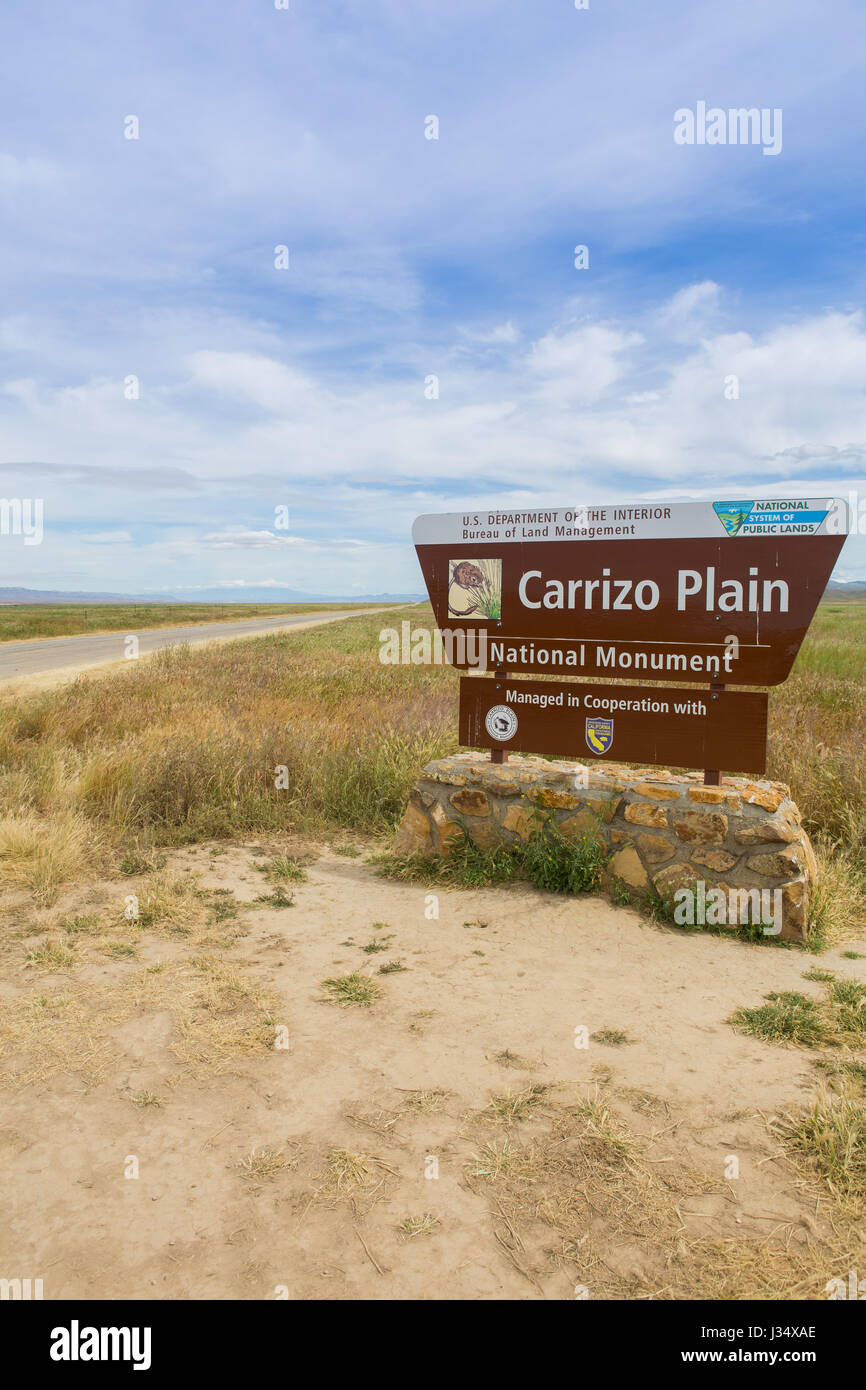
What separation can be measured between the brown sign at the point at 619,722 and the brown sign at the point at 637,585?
14cm

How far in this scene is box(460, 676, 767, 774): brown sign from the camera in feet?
17.8

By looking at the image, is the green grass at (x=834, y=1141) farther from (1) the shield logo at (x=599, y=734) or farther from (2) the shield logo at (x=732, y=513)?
(2) the shield logo at (x=732, y=513)

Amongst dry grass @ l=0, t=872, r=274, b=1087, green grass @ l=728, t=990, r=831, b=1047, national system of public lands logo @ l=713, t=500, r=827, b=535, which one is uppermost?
national system of public lands logo @ l=713, t=500, r=827, b=535

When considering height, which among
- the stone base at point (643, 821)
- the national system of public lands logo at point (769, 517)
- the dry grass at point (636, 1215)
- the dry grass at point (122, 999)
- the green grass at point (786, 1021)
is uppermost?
the national system of public lands logo at point (769, 517)

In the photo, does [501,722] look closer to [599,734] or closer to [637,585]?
[599,734]

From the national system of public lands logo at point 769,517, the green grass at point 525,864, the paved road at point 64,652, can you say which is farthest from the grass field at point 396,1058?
the paved road at point 64,652

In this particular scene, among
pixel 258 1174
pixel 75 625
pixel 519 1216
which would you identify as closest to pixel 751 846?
pixel 519 1216

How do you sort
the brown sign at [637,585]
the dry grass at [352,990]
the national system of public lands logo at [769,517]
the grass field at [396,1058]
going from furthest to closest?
the brown sign at [637,585], the national system of public lands logo at [769,517], the dry grass at [352,990], the grass field at [396,1058]

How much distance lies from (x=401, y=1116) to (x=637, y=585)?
3.70 meters

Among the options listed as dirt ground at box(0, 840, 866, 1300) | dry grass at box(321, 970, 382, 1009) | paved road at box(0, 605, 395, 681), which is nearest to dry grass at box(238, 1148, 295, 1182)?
dirt ground at box(0, 840, 866, 1300)

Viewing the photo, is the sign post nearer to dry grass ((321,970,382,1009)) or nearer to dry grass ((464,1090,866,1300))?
dry grass ((321,970,382,1009))

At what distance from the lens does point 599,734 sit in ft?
19.3

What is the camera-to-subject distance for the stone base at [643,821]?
509 cm

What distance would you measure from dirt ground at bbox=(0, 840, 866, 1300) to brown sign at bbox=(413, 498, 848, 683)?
1.83 m
